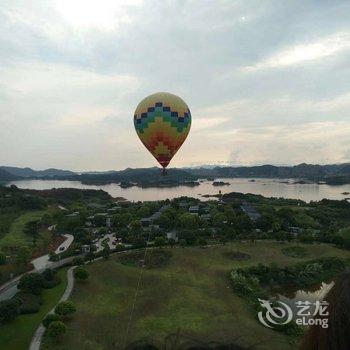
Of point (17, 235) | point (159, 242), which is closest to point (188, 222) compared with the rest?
point (159, 242)

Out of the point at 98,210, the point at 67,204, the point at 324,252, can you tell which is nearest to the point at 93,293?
the point at 324,252

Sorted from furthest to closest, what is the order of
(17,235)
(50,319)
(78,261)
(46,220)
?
1. (46,220)
2. (17,235)
3. (78,261)
4. (50,319)

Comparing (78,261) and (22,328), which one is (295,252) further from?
(22,328)

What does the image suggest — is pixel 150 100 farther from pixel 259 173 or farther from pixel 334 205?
pixel 259 173

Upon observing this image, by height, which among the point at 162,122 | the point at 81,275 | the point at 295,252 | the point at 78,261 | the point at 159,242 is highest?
the point at 162,122

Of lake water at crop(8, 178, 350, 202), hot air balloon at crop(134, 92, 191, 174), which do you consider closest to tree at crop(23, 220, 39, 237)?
hot air balloon at crop(134, 92, 191, 174)

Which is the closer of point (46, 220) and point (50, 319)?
point (50, 319)

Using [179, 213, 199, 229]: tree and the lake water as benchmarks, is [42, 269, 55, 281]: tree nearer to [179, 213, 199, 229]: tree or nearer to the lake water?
[179, 213, 199, 229]: tree
